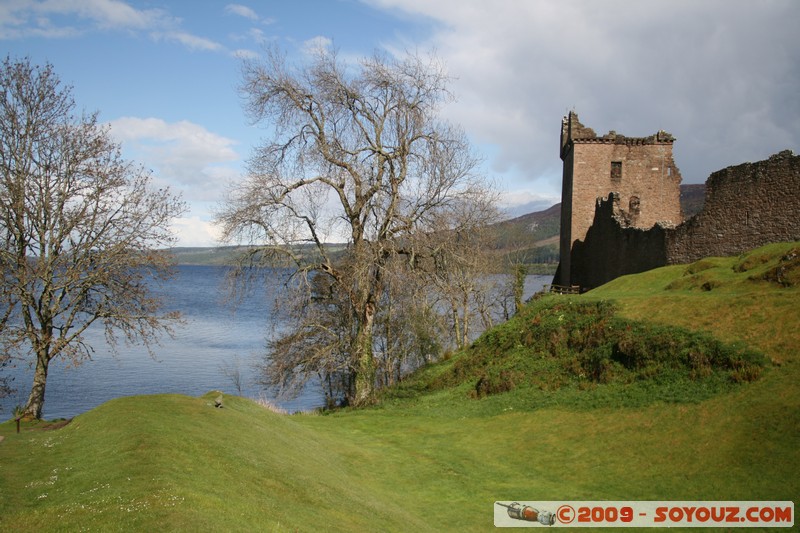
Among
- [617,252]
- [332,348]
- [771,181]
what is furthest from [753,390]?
[617,252]

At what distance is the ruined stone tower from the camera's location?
4156 cm

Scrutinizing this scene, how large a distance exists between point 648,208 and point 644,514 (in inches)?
1287

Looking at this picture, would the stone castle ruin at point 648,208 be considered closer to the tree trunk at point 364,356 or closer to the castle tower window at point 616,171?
the castle tower window at point 616,171

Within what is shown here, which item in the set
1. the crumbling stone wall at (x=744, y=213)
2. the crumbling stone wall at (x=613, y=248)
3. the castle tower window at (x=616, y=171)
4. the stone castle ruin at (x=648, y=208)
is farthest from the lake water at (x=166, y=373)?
the castle tower window at (x=616, y=171)

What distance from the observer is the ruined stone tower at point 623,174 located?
41.6m

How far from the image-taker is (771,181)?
80.0 feet

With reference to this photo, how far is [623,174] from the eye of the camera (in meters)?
41.7

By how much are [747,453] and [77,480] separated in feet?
41.9

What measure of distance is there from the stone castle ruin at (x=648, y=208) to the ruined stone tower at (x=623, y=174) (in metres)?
0.07

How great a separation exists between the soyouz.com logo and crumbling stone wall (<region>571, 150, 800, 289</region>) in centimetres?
1608

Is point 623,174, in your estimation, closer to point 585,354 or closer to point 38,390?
point 585,354

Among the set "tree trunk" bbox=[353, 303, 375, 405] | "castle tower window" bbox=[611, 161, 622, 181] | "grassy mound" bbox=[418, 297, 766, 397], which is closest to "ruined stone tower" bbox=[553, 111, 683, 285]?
"castle tower window" bbox=[611, 161, 622, 181]

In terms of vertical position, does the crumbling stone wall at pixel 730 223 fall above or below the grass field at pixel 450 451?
above

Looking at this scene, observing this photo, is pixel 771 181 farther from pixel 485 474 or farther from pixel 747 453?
pixel 485 474
